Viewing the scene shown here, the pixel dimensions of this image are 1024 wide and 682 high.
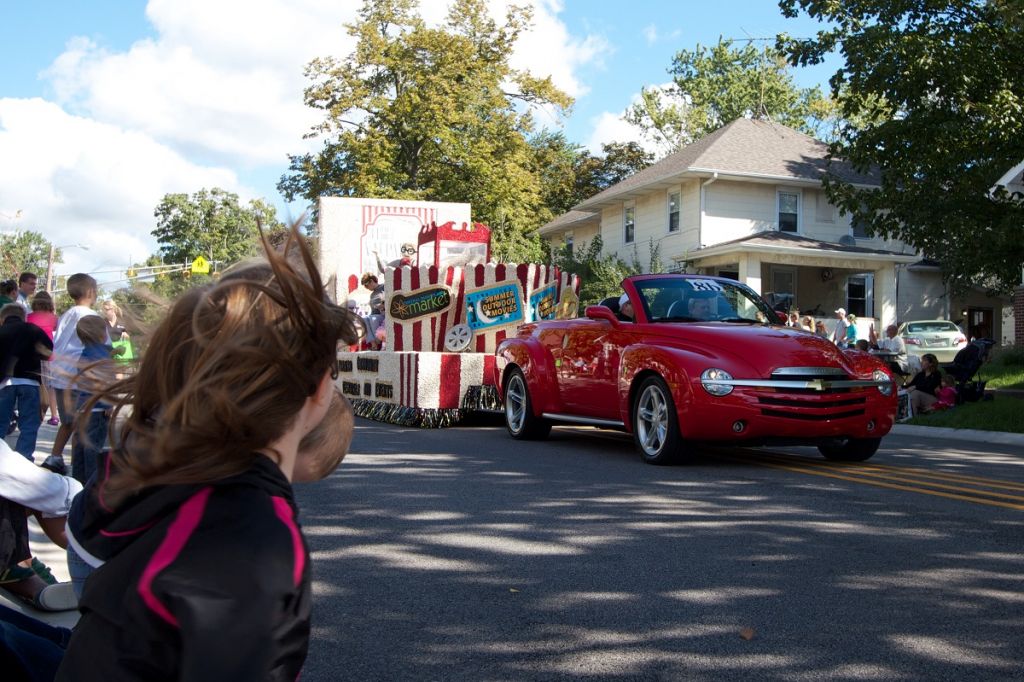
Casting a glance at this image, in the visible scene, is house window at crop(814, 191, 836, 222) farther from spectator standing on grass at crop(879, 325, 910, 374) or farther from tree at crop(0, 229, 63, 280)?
tree at crop(0, 229, 63, 280)

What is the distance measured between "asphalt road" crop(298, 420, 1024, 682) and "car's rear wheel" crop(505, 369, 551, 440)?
2425 mm

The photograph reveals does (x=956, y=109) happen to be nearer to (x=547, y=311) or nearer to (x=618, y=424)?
(x=547, y=311)

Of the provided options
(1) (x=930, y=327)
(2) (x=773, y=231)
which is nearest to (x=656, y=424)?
(1) (x=930, y=327)

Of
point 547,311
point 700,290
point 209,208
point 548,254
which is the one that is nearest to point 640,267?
point 548,254

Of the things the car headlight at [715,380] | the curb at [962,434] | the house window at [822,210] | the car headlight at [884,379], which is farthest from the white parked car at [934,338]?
the car headlight at [715,380]

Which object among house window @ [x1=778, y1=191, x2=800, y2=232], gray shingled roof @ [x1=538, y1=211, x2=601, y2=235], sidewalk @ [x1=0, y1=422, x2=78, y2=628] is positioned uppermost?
gray shingled roof @ [x1=538, y1=211, x2=601, y2=235]

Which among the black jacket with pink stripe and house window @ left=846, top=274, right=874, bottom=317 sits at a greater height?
house window @ left=846, top=274, right=874, bottom=317

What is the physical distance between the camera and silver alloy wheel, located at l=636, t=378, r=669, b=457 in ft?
30.0

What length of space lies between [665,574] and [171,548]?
13.4 ft

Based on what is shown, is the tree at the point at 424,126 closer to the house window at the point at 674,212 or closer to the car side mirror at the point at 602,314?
the house window at the point at 674,212

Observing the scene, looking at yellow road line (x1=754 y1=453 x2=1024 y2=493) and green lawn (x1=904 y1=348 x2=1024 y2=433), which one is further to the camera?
green lawn (x1=904 y1=348 x2=1024 y2=433)

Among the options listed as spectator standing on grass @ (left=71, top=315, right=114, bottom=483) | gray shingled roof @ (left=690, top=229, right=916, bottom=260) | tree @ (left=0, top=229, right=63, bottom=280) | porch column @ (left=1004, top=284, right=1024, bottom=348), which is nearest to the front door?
gray shingled roof @ (left=690, top=229, right=916, bottom=260)

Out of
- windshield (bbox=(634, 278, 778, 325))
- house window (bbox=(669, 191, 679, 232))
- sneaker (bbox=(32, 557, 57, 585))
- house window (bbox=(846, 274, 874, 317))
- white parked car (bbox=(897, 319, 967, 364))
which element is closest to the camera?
sneaker (bbox=(32, 557, 57, 585))

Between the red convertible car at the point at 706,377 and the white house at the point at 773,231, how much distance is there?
20865 mm
